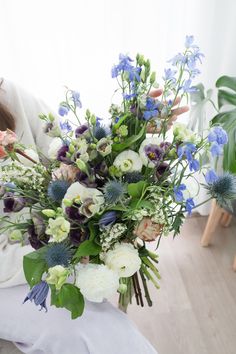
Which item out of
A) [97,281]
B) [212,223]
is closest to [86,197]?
[97,281]

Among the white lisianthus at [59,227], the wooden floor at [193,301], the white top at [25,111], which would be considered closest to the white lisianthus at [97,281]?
the white lisianthus at [59,227]

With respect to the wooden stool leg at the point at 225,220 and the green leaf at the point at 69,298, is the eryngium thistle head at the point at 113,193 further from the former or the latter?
the wooden stool leg at the point at 225,220

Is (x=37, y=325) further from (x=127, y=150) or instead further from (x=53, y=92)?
(x=53, y=92)

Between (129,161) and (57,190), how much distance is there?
0.14 m

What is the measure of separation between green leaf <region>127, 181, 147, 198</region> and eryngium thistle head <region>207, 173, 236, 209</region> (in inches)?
Result: 5.2

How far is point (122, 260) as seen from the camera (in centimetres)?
59

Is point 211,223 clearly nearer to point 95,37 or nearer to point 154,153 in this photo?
point 95,37

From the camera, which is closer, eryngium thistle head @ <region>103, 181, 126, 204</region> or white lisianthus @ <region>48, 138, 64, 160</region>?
eryngium thistle head @ <region>103, 181, 126, 204</region>

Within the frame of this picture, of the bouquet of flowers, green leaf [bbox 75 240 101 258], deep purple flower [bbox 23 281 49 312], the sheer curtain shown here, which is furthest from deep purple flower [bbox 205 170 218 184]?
the sheer curtain

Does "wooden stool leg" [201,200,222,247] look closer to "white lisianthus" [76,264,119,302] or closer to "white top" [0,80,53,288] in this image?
"white top" [0,80,53,288]

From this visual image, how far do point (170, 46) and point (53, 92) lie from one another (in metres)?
0.57

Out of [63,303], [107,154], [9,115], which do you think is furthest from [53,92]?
[63,303]

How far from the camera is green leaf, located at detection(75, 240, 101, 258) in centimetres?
60

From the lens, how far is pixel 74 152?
0.62 meters
